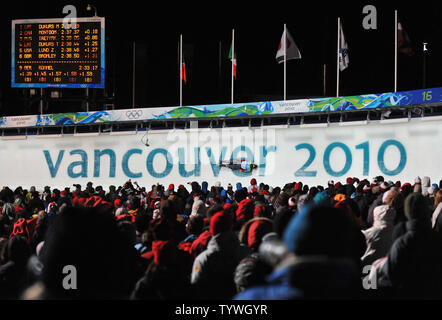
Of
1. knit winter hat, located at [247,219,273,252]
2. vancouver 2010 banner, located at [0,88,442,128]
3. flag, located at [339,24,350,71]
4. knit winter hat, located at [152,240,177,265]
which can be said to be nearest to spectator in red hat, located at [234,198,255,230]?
knit winter hat, located at [247,219,273,252]

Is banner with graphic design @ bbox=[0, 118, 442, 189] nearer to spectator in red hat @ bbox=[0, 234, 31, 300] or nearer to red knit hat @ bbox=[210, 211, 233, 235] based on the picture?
red knit hat @ bbox=[210, 211, 233, 235]

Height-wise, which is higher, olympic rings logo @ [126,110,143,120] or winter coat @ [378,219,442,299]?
olympic rings logo @ [126,110,143,120]

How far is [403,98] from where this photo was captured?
15.7 metres

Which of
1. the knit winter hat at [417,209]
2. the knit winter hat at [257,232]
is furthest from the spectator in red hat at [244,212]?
the knit winter hat at [417,209]

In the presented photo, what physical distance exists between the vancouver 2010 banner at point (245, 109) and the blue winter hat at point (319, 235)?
13859mm

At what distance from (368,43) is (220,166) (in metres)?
13.9

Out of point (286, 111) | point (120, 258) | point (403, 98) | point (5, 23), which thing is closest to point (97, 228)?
point (120, 258)

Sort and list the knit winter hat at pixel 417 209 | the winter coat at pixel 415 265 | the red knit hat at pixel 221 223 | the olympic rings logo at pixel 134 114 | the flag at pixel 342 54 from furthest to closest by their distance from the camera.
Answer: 1. the olympic rings logo at pixel 134 114
2. the flag at pixel 342 54
3. the red knit hat at pixel 221 223
4. the knit winter hat at pixel 417 209
5. the winter coat at pixel 415 265

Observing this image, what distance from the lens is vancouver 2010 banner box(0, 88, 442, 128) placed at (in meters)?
15.7

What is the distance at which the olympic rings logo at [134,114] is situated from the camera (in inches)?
811

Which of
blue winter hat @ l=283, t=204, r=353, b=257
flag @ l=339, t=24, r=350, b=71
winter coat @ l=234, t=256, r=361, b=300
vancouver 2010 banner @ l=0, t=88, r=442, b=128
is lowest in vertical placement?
winter coat @ l=234, t=256, r=361, b=300

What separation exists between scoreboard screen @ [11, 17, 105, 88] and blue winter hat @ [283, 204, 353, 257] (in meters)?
18.6

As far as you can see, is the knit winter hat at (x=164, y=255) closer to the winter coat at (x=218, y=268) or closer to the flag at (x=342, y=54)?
the winter coat at (x=218, y=268)
